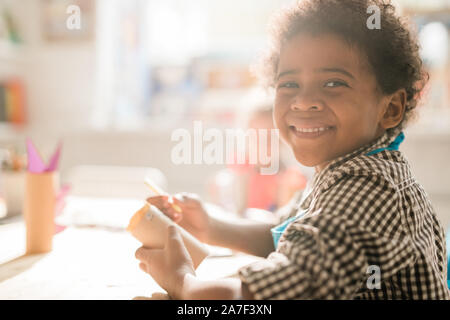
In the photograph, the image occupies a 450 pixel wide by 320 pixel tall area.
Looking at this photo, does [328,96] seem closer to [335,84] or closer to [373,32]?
[335,84]

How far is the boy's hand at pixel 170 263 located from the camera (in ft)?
1.96

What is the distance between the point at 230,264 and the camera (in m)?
0.83

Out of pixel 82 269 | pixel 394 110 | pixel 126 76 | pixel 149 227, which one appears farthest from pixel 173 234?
pixel 126 76

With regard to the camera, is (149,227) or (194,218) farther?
(194,218)

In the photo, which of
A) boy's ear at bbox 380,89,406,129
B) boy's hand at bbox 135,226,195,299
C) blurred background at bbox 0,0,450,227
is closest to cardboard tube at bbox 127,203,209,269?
boy's hand at bbox 135,226,195,299

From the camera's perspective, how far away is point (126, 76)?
10.1ft

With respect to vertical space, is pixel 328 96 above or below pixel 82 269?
above

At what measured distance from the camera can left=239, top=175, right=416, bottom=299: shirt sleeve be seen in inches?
19.5

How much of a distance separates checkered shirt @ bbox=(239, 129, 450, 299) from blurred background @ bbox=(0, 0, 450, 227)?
2171 millimetres

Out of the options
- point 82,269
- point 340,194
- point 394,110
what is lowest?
point 82,269

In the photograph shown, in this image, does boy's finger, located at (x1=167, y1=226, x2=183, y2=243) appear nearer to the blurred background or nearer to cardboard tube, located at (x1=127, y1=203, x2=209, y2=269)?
cardboard tube, located at (x1=127, y1=203, x2=209, y2=269)

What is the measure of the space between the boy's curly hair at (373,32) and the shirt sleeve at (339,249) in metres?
0.26

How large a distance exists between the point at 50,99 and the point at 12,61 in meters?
0.36

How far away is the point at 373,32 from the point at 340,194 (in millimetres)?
335
